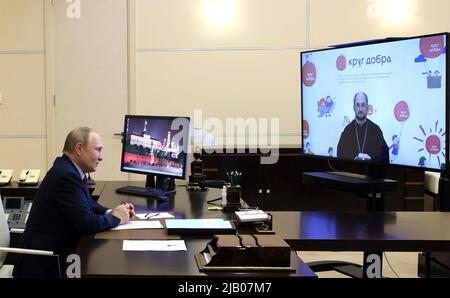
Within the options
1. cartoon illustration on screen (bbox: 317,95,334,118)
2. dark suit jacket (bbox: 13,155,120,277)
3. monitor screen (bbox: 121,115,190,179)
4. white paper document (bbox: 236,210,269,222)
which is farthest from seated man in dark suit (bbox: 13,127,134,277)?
cartoon illustration on screen (bbox: 317,95,334,118)

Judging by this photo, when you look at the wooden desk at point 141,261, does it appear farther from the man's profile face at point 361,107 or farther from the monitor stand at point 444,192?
the man's profile face at point 361,107

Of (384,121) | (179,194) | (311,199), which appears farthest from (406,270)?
(179,194)

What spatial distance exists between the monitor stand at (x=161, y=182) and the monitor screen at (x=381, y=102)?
3.56 feet

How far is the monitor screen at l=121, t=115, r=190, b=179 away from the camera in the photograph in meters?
3.21

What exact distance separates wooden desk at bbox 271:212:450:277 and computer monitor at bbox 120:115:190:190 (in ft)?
2.57

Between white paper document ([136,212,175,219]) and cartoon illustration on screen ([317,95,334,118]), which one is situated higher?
cartoon illustration on screen ([317,95,334,118])

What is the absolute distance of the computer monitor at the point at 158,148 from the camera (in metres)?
3.21

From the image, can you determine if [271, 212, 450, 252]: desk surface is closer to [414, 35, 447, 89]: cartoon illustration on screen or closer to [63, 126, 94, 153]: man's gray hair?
[414, 35, 447, 89]: cartoon illustration on screen

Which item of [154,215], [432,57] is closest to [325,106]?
[432,57]

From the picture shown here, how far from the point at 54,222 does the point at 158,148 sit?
102 cm

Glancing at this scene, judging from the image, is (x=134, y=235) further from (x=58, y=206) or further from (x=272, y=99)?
(x=272, y=99)

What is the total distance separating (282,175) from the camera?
4863 mm
